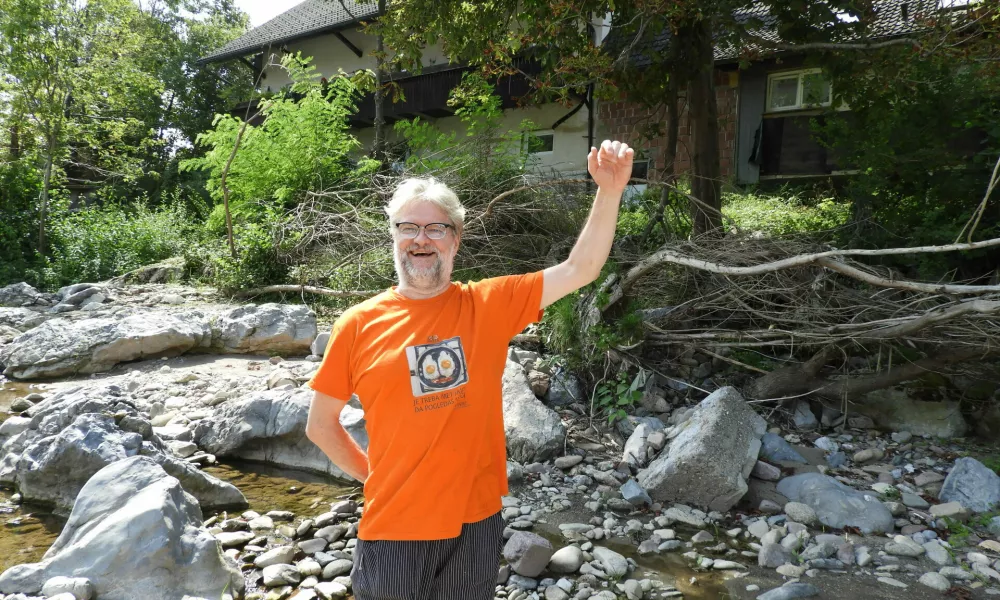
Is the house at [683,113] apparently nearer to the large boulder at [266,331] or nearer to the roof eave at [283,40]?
the roof eave at [283,40]

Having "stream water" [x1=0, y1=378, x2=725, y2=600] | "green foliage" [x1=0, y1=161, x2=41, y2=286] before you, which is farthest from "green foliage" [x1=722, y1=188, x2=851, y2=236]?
"green foliage" [x1=0, y1=161, x2=41, y2=286]

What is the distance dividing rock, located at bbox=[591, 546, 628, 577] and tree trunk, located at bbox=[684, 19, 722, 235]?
5.31 meters

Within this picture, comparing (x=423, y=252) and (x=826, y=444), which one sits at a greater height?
(x=423, y=252)

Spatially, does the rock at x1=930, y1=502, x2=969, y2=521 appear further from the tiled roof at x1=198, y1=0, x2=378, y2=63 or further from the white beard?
the tiled roof at x1=198, y1=0, x2=378, y2=63

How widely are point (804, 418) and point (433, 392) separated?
4998 millimetres

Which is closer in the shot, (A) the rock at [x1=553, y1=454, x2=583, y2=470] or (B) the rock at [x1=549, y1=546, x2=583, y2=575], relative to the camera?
(B) the rock at [x1=549, y1=546, x2=583, y2=575]

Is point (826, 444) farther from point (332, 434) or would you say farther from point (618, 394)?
point (332, 434)

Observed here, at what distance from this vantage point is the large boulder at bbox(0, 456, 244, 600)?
10.9 ft

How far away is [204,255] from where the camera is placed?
12.7 m

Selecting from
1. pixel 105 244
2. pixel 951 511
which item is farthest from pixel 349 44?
pixel 951 511

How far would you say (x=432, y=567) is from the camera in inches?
79.7

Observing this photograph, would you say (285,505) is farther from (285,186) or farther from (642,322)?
(285,186)

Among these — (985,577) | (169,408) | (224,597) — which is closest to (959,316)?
(985,577)

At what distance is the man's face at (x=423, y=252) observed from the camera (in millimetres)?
2209
